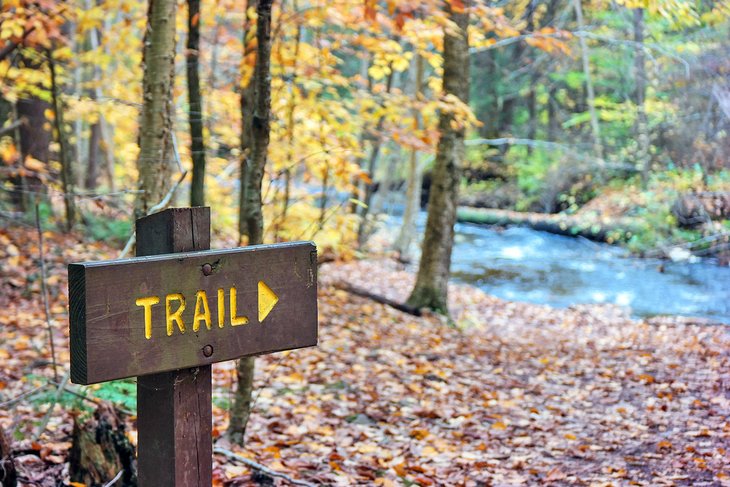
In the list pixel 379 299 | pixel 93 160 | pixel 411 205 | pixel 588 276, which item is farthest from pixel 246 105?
pixel 588 276

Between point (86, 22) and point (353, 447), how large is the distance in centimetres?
510

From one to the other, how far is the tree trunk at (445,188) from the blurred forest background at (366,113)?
31cm

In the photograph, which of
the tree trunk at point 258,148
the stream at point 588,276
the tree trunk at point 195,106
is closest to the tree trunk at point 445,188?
the tree trunk at point 195,106

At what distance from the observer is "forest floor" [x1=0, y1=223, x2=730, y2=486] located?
4.07 meters

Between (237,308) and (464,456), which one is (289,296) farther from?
(464,456)

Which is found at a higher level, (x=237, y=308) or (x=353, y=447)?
(x=237, y=308)

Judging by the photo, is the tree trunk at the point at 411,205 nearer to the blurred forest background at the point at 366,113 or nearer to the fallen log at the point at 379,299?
the blurred forest background at the point at 366,113

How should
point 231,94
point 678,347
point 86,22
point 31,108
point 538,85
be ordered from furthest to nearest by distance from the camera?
point 538,85, point 31,108, point 231,94, point 678,347, point 86,22

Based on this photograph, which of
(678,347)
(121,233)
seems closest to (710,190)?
(678,347)

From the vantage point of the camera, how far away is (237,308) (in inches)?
83.5

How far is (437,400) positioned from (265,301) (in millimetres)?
3925

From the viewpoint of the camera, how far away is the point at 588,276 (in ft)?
52.1

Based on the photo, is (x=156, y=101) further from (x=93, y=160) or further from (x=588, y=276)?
(x=588, y=276)

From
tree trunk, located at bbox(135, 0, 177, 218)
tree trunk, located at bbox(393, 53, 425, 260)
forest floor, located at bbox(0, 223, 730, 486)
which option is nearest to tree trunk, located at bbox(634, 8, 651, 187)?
tree trunk, located at bbox(393, 53, 425, 260)
